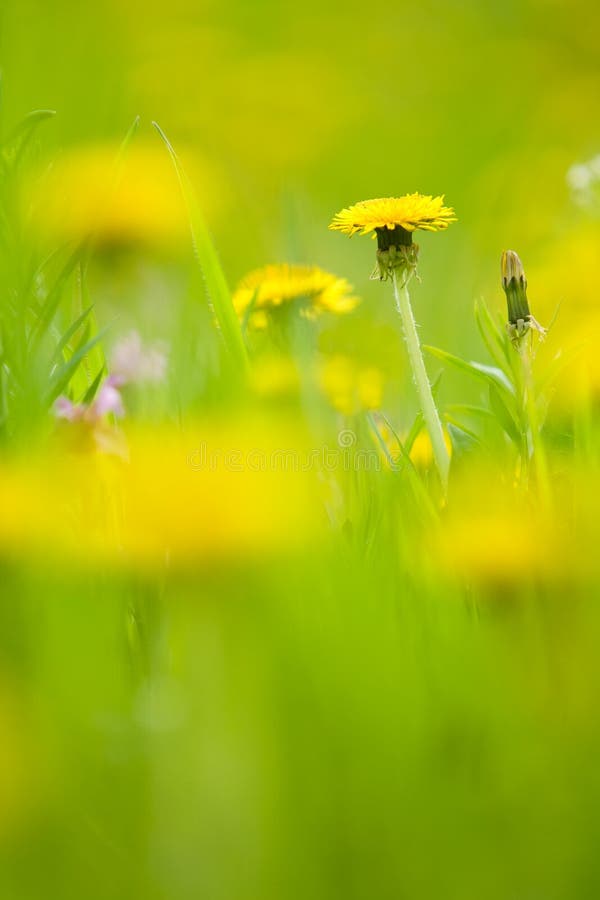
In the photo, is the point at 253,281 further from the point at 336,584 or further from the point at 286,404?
the point at 336,584

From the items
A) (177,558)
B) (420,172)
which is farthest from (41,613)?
(420,172)

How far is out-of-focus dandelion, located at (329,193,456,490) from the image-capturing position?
540 millimetres

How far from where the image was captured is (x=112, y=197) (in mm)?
318

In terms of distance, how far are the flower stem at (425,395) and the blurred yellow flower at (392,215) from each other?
5cm

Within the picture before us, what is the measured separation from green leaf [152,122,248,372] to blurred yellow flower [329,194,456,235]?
0.10 meters

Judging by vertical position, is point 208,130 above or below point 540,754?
above

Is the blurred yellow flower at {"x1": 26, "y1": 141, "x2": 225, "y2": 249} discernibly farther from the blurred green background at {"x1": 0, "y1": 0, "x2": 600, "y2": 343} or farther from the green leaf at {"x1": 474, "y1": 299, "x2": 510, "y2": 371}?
the green leaf at {"x1": 474, "y1": 299, "x2": 510, "y2": 371}

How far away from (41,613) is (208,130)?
161mm

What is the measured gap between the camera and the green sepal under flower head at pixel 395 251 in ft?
1.93

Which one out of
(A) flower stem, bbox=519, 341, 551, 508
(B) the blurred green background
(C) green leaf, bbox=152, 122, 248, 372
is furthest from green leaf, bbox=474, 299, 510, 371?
(B) the blurred green background

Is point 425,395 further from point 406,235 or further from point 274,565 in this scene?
point 274,565

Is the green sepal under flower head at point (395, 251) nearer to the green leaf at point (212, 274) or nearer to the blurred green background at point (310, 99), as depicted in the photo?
the green leaf at point (212, 274)

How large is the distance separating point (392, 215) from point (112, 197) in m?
0.27

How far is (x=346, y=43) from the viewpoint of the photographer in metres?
0.27
